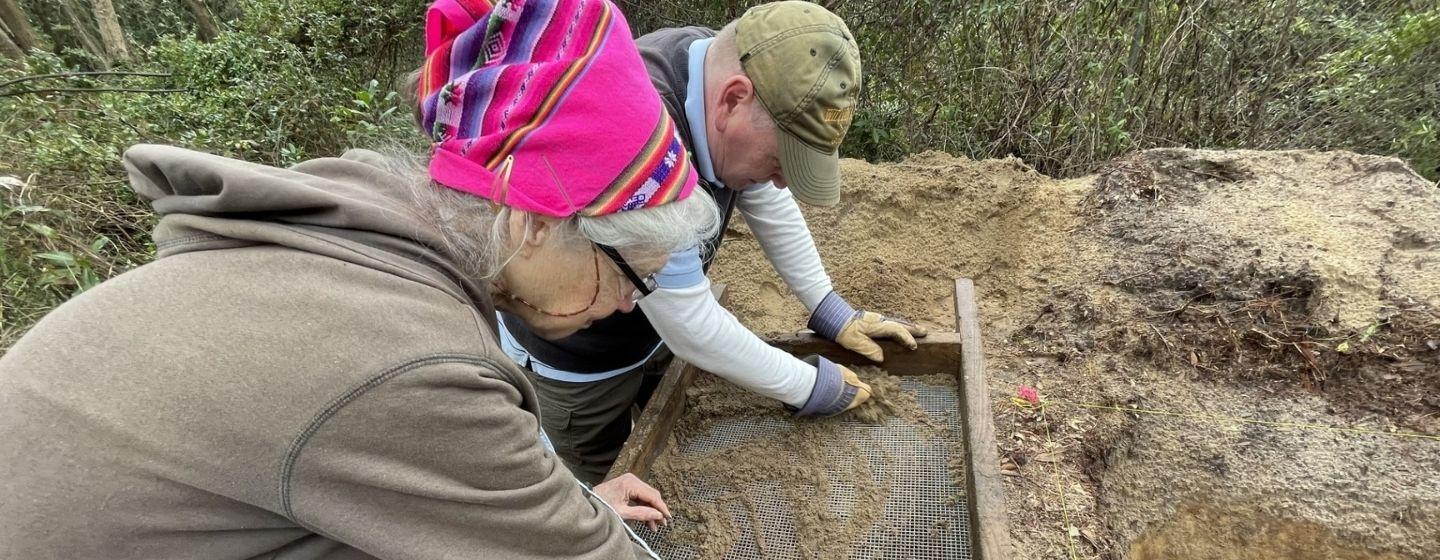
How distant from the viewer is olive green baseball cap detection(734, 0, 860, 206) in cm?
165

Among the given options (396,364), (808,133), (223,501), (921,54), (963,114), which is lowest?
(963,114)

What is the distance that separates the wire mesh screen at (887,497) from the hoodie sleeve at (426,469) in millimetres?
896

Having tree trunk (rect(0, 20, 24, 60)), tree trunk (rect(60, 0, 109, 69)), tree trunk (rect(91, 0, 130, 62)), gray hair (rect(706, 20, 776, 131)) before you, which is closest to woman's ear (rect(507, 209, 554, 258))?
gray hair (rect(706, 20, 776, 131))

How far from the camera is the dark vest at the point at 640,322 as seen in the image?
1.79 m

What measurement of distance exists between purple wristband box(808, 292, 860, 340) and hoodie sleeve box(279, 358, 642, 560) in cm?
153

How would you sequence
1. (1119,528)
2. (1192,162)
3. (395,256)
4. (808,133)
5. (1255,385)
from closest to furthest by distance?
(395,256)
(808,133)
(1119,528)
(1255,385)
(1192,162)

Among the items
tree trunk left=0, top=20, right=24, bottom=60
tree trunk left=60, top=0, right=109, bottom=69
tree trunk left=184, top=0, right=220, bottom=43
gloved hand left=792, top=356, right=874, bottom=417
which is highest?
gloved hand left=792, top=356, right=874, bottom=417

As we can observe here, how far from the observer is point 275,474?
2.68ft

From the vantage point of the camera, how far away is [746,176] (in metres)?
1.90

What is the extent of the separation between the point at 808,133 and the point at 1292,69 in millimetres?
5060

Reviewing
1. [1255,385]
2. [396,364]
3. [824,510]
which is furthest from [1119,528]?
[396,364]

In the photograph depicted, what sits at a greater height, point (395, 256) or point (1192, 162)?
point (395, 256)

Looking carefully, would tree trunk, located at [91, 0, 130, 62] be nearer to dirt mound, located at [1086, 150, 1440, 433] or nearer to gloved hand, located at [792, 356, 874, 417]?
gloved hand, located at [792, 356, 874, 417]

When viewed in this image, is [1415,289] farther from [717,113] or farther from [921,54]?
[921,54]
